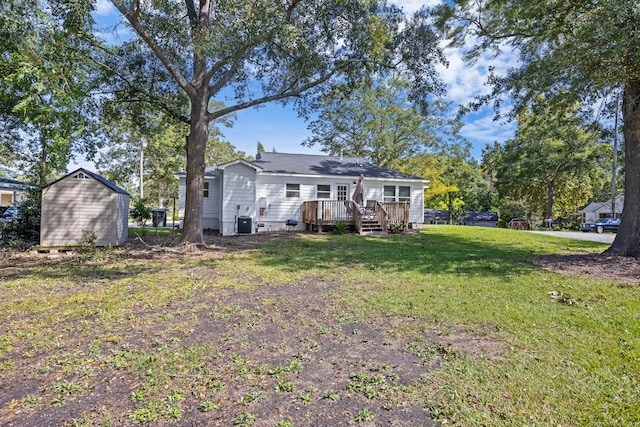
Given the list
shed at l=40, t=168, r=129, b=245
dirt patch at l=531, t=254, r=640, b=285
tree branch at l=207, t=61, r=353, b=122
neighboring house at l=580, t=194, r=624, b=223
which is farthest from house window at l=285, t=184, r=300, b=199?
neighboring house at l=580, t=194, r=624, b=223

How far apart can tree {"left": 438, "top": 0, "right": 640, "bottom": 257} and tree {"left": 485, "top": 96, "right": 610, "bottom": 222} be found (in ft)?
51.2

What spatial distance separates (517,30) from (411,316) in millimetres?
9718

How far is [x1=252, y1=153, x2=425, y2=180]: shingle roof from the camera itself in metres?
16.4

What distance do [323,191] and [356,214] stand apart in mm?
2724

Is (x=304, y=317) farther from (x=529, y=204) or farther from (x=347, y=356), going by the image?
(x=529, y=204)

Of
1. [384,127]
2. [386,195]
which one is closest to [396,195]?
[386,195]

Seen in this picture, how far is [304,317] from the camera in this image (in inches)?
166

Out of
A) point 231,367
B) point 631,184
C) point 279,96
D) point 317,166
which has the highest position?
point 279,96

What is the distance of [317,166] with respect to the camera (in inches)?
691

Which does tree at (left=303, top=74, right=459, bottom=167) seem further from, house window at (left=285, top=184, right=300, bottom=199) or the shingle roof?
house window at (left=285, top=184, right=300, bottom=199)

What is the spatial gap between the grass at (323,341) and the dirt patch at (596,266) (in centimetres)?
72

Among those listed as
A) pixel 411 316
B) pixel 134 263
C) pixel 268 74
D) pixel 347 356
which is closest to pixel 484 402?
pixel 347 356

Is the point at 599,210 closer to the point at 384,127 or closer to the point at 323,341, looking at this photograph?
the point at 384,127

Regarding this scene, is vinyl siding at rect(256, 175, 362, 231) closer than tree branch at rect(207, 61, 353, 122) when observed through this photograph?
No
